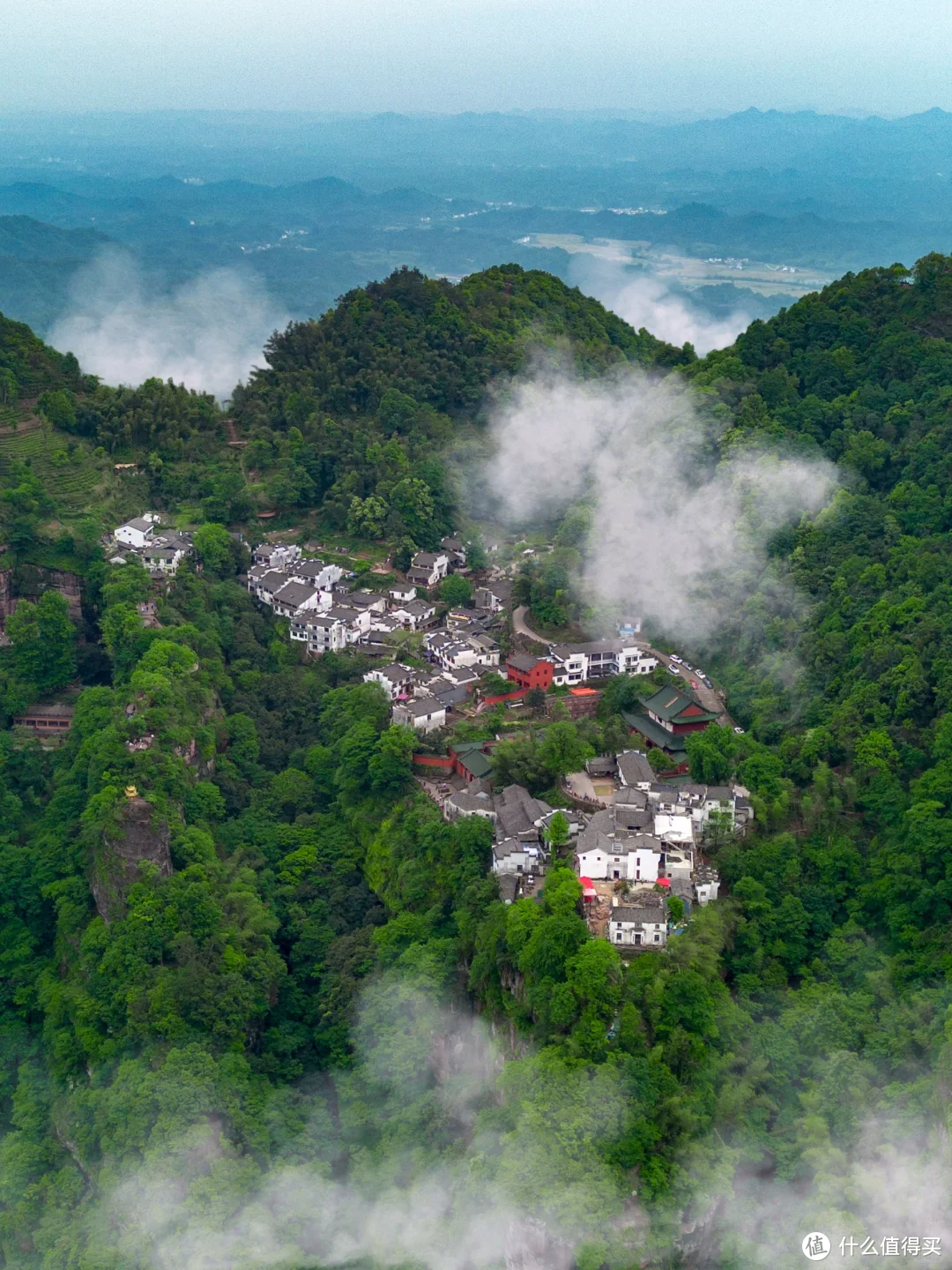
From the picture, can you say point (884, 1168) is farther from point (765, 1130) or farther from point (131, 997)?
point (131, 997)

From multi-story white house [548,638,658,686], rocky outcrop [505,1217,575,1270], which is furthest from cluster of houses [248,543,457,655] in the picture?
rocky outcrop [505,1217,575,1270]

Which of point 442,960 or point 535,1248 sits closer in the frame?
point 535,1248

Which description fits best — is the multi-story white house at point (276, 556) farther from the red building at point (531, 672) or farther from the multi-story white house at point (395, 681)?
the red building at point (531, 672)

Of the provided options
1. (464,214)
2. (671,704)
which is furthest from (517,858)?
(464,214)

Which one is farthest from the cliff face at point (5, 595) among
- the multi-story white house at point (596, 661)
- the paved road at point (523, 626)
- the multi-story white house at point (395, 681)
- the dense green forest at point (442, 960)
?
the multi-story white house at point (596, 661)

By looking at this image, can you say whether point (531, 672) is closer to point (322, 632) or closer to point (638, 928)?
point (322, 632)

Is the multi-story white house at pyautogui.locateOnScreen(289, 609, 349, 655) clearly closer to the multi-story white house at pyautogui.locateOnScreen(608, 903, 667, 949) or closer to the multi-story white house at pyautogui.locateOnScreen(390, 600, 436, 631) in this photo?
the multi-story white house at pyautogui.locateOnScreen(390, 600, 436, 631)

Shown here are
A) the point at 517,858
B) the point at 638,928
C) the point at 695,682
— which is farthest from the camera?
the point at 695,682
